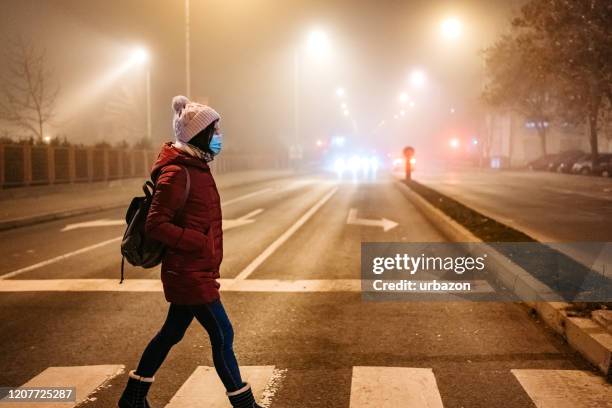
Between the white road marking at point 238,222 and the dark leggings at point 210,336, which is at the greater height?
the dark leggings at point 210,336

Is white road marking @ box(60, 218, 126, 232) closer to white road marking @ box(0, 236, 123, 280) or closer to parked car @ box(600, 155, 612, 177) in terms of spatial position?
white road marking @ box(0, 236, 123, 280)

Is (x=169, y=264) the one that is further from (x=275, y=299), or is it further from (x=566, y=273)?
(x=566, y=273)

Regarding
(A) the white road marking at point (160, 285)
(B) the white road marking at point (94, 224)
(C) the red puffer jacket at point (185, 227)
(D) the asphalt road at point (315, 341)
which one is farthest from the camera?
(B) the white road marking at point (94, 224)

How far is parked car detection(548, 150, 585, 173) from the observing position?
5184cm

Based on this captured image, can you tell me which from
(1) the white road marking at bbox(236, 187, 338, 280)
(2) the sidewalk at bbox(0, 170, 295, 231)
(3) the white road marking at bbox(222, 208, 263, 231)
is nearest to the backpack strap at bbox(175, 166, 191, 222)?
(1) the white road marking at bbox(236, 187, 338, 280)

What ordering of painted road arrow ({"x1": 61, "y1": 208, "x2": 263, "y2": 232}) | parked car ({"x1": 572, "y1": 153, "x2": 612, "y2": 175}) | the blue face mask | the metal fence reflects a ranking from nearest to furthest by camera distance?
the blue face mask → painted road arrow ({"x1": 61, "y1": 208, "x2": 263, "y2": 232}) → the metal fence → parked car ({"x1": 572, "y1": 153, "x2": 612, "y2": 175})

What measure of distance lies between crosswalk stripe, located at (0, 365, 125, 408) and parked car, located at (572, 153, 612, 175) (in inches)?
1765

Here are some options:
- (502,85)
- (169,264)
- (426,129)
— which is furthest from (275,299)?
(426,129)

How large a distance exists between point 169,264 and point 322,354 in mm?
2117

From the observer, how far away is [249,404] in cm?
357

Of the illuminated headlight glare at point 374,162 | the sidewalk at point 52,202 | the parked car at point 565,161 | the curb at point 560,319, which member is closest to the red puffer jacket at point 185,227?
the curb at point 560,319

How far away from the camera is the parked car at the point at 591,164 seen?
43.5m

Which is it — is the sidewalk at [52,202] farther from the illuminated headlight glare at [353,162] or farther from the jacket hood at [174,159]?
the illuminated headlight glare at [353,162]

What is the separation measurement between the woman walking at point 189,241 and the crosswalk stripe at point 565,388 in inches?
80.4
